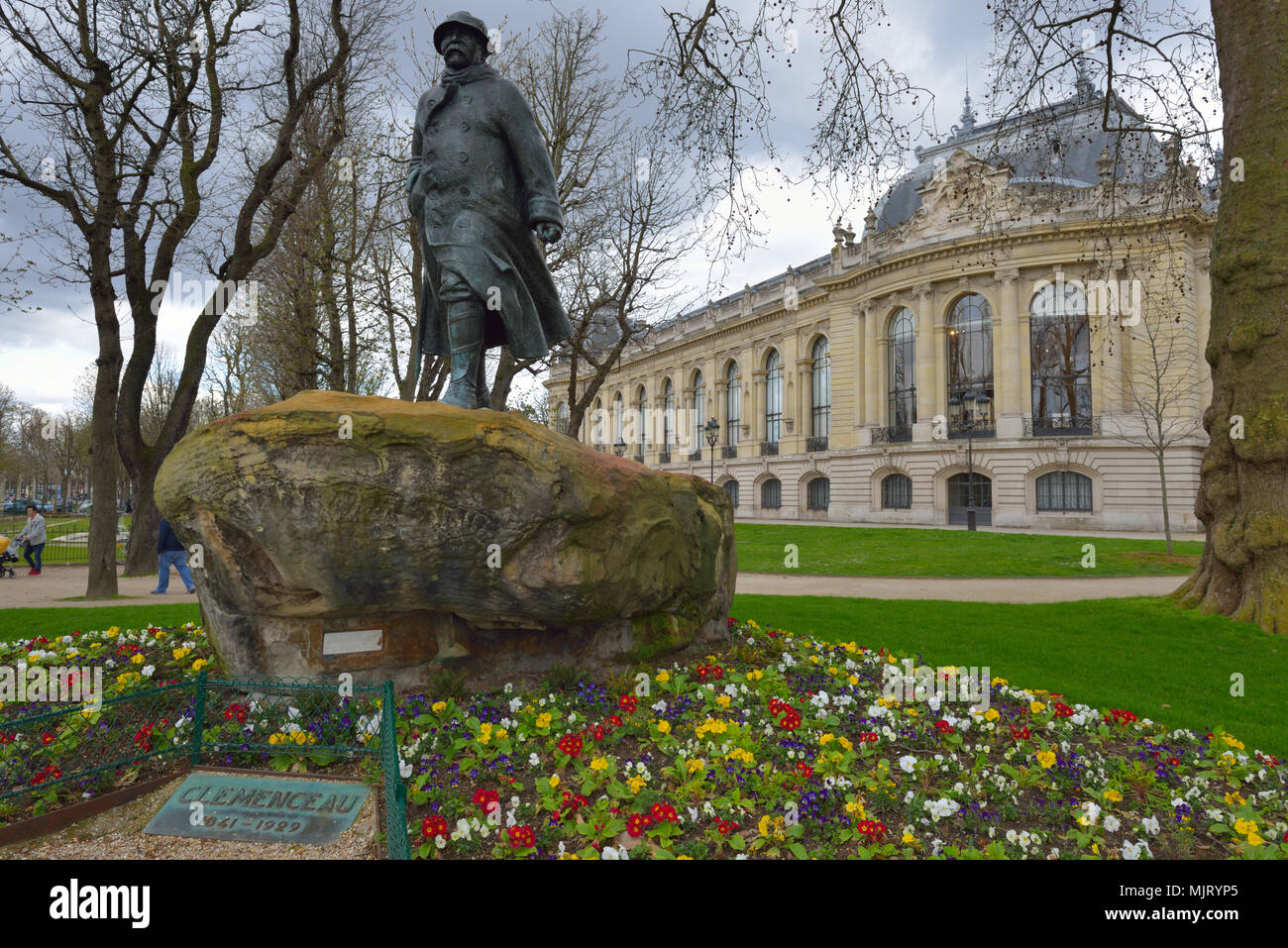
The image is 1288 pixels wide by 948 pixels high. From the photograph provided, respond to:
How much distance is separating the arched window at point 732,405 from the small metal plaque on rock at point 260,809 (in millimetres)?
46115

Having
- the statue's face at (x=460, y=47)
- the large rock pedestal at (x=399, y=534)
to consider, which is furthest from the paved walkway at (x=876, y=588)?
the statue's face at (x=460, y=47)

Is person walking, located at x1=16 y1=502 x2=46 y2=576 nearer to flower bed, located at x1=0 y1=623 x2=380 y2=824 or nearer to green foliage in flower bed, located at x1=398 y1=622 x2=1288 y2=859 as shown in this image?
flower bed, located at x1=0 y1=623 x2=380 y2=824

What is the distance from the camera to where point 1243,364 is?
24.6 feet

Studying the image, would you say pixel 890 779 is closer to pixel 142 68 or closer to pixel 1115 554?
pixel 142 68

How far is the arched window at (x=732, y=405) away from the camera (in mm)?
49312

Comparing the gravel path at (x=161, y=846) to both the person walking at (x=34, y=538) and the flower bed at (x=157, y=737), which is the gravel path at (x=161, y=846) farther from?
the person walking at (x=34, y=538)

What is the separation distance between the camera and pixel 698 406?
53125mm

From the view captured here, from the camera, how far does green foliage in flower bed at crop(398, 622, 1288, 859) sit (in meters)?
3.15

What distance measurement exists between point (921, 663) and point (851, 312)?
1379 inches

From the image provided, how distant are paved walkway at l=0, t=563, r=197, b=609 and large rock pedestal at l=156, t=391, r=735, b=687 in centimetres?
701

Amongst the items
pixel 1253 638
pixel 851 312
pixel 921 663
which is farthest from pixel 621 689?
pixel 851 312

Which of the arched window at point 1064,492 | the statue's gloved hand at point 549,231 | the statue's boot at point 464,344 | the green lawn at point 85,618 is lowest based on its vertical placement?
the green lawn at point 85,618

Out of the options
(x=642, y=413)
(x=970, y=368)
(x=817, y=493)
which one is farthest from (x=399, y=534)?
(x=642, y=413)

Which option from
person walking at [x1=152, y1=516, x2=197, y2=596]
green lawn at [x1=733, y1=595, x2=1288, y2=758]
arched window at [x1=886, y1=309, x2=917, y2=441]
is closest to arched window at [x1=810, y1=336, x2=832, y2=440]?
arched window at [x1=886, y1=309, x2=917, y2=441]
